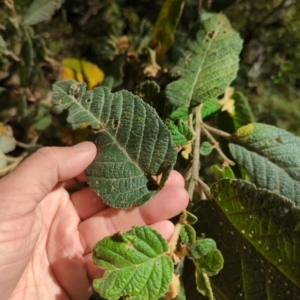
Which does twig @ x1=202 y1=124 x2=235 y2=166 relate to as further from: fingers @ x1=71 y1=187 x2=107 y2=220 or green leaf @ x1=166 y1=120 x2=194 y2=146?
fingers @ x1=71 y1=187 x2=107 y2=220

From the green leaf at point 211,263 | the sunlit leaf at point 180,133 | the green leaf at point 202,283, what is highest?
the sunlit leaf at point 180,133

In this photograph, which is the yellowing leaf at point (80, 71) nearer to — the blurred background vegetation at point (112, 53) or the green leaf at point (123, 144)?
the blurred background vegetation at point (112, 53)

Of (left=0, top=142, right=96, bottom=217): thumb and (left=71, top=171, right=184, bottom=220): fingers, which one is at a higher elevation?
(left=0, top=142, right=96, bottom=217): thumb

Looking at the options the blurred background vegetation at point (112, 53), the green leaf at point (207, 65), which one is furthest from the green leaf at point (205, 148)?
the blurred background vegetation at point (112, 53)

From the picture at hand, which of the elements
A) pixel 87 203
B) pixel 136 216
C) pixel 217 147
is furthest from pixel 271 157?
pixel 87 203

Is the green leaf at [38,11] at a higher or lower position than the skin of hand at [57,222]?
higher

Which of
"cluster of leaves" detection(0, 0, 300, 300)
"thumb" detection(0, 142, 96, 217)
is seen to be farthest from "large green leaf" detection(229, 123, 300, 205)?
"thumb" detection(0, 142, 96, 217)

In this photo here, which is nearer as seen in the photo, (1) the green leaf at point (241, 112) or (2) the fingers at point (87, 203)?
(2) the fingers at point (87, 203)
